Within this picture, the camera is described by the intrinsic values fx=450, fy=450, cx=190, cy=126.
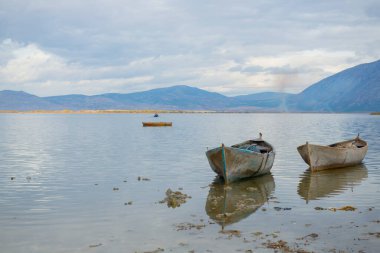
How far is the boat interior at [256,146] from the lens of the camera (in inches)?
1289

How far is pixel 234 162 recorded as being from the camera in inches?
1050

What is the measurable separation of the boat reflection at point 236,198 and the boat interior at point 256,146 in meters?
3.14

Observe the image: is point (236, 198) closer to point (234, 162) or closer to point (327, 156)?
point (234, 162)

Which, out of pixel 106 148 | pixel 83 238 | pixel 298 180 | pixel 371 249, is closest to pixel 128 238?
pixel 83 238

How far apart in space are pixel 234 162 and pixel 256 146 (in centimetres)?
761

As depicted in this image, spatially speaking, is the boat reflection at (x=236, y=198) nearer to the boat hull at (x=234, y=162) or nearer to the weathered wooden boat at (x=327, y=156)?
the boat hull at (x=234, y=162)

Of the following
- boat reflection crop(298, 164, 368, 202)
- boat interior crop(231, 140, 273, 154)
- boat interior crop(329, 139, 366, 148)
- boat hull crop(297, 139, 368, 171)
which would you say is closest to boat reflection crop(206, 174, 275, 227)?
boat reflection crop(298, 164, 368, 202)

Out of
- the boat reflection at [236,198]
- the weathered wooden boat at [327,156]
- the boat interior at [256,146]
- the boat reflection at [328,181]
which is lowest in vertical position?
the boat reflection at [328,181]

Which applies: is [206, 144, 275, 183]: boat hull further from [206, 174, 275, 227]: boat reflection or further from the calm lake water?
the calm lake water

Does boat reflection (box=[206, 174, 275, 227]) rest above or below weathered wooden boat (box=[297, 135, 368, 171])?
below

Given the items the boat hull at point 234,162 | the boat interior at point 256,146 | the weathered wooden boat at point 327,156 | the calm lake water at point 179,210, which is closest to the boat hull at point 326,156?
the weathered wooden boat at point 327,156

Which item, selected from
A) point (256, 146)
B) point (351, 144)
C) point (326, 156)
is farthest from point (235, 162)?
point (351, 144)

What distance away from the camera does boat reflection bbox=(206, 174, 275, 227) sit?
19.0 meters

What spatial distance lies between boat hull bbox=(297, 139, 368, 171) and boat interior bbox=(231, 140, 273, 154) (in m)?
2.38
